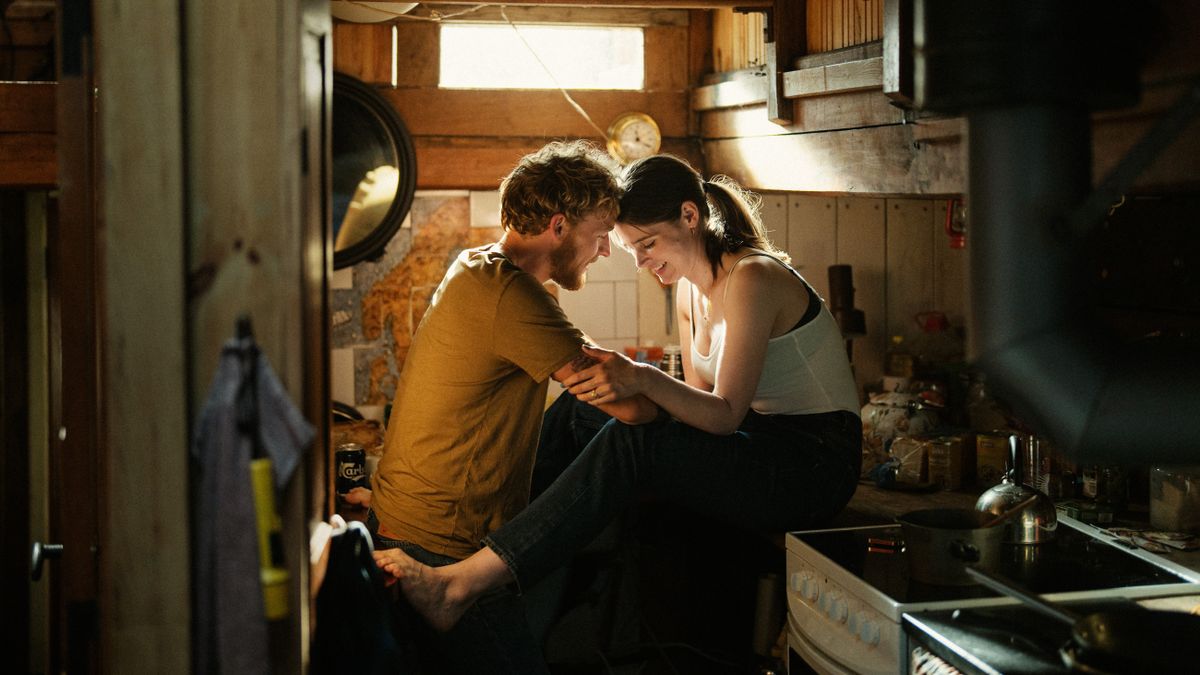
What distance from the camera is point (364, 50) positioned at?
4090 millimetres

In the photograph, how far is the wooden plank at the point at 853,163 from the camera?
255 centimetres

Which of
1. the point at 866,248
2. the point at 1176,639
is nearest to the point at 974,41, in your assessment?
the point at 1176,639

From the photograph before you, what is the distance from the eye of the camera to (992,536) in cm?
243

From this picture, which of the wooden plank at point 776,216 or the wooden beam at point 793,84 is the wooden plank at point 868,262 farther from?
the wooden beam at point 793,84

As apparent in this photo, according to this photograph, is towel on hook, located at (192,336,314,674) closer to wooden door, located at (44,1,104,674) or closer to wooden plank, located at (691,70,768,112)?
wooden door, located at (44,1,104,674)

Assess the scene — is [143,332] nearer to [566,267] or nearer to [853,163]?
[566,267]

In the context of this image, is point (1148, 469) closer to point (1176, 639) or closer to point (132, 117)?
point (1176, 639)

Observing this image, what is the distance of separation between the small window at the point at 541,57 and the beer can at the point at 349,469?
146 cm

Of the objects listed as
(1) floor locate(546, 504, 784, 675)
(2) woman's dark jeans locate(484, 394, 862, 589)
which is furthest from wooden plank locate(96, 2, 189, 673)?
(1) floor locate(546, 504, 784, 675)

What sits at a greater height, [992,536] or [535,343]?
[535,343]

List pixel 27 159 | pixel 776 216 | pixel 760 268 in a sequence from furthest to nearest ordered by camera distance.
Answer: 1. pixel 776 216
2. pixel 27 159
3. pixel 760 268

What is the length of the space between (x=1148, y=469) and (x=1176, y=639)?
117 centimetres

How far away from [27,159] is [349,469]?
131 cm

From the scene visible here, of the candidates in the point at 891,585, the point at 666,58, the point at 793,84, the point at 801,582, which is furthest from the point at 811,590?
the point at 666,58
